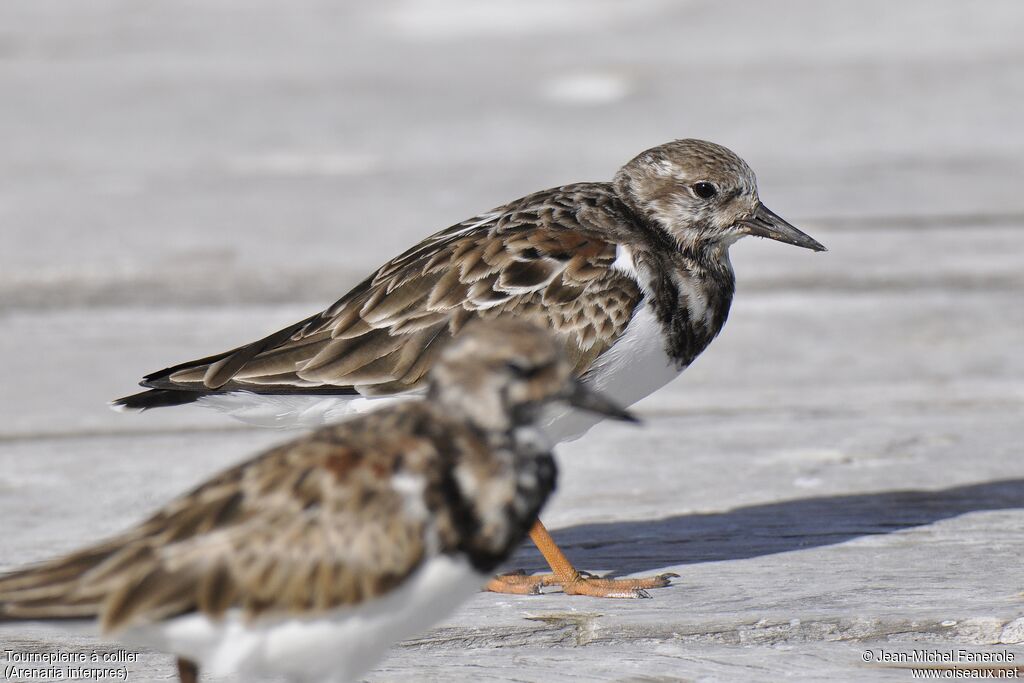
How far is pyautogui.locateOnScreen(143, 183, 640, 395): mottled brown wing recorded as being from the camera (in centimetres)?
438

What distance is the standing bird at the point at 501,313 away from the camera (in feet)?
14.3

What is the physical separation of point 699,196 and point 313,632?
8.10 feet

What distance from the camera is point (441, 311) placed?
4449 millimetres

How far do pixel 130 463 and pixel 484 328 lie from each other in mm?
2666

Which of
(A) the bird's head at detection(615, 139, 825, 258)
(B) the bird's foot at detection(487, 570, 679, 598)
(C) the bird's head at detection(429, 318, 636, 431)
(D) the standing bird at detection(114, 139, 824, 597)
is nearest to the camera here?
(C) the bird's head at detection(429, 318, 636, 431)

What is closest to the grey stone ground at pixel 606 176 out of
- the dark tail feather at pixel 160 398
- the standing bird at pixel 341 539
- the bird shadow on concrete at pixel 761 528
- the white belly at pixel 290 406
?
the bird shadow on concrete at pixel 761 528

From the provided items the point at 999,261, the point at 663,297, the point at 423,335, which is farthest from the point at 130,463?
the point at 999,261

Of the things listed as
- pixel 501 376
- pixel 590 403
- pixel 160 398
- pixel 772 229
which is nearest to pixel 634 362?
pixel 772 229

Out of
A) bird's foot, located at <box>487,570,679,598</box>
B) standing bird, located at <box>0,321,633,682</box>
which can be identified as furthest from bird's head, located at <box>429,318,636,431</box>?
bird's foot, located at <box>487,570,679,598</box>

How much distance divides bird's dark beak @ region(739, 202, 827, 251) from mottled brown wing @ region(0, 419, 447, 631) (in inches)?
Result: 92.4

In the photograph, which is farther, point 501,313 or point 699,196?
point 699,196

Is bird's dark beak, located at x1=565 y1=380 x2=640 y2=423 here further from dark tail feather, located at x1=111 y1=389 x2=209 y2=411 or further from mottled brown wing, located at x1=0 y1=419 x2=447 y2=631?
dark tail feather, located at x1=111 y1=389 x2=209 y2=411

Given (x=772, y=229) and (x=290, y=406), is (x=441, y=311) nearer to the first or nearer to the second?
(x=290, y=406)

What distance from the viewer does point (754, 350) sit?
6570mm
